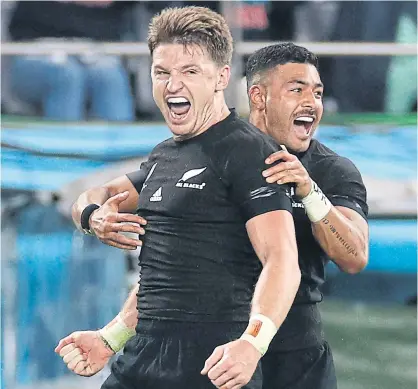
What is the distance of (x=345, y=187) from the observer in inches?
133

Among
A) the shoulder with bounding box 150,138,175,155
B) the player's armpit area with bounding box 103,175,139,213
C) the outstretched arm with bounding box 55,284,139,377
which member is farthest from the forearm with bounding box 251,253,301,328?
the player's armpit area with bounding box 103,175,139,213

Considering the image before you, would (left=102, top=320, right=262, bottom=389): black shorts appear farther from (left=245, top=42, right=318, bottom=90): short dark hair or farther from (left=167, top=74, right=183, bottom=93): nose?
(left=245, top=42, right=318, bottom=90): short dark hair

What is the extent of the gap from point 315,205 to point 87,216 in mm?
672

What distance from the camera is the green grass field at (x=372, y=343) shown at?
16.2ft

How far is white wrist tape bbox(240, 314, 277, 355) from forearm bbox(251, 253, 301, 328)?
0.05 feet

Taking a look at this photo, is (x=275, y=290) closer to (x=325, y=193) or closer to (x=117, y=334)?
(x=117, y=334)

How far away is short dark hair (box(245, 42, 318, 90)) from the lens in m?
3.38

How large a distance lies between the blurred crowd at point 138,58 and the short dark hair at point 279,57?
2.33 metres

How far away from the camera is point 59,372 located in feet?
16.5

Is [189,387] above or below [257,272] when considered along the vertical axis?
below

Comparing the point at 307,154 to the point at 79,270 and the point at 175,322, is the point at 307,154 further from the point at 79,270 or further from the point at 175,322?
the point at 79,270

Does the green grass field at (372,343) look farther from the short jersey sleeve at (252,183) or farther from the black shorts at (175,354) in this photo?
the short jersey sleeve at (252,183)

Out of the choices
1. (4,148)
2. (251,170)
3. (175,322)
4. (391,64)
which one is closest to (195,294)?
(175,322)

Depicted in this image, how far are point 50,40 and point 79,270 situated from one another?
1587 mm
